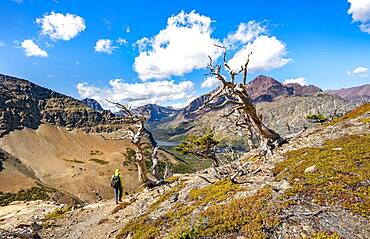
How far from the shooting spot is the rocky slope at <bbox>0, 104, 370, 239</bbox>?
13523mm

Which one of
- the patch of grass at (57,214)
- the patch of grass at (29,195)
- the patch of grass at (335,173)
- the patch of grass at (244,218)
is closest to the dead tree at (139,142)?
the patch of grass at (57,214)

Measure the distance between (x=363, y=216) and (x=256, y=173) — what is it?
10181 mm

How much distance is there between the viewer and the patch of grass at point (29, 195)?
462 feet

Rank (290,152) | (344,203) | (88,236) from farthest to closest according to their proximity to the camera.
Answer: (290,152) < (88,236) < (344,203)

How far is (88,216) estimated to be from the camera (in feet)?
104

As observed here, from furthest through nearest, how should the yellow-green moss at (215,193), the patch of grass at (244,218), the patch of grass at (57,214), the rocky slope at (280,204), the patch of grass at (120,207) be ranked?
the patch of grass at (57,214) < the patch of grass at (120,207) < the yellow-green moss at (215,193) < the patch of grass at (244,218) < the rocky slope at (280,204)

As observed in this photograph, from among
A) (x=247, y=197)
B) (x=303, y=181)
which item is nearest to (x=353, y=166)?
(x=303, y=181)

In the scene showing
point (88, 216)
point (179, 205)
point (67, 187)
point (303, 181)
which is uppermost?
point (303, 181)

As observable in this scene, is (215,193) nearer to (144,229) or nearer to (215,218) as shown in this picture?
(215,218)

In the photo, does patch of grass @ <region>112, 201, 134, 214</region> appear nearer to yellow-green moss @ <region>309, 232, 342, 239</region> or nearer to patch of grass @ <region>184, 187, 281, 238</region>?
patch of grass @ <region>184, 187, 281, 238</region>

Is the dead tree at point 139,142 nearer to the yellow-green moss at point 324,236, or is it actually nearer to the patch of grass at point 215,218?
the patch of grass at point 215,218

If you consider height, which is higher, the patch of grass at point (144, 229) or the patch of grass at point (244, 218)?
the patch of grass at point (244, 218)

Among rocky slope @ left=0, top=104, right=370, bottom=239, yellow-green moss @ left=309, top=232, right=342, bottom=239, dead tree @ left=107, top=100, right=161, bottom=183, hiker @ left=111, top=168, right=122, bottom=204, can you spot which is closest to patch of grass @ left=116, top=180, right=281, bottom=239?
rocky slope @ left=0, top=104, right=370, bottom=239

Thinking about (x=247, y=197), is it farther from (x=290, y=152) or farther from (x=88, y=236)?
(x=88, y=236)
